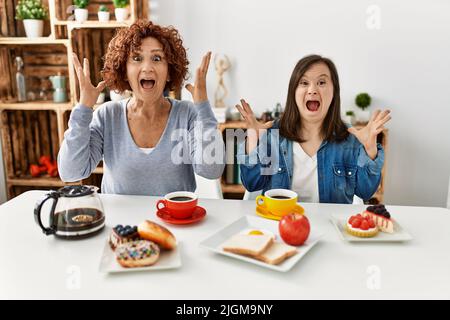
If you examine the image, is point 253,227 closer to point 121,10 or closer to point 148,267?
point 148,267

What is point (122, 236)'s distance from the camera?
107 centimetres

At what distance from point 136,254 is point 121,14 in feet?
6.87

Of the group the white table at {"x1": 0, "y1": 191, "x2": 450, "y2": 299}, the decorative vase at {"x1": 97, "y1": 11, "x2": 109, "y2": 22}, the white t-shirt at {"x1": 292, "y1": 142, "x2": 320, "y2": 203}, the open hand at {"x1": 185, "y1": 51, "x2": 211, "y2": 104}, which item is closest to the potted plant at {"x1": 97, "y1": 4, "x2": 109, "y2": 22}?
the decorative vase at {"x1": 97, "y1": 11, "x2": 109, "y2": 22}

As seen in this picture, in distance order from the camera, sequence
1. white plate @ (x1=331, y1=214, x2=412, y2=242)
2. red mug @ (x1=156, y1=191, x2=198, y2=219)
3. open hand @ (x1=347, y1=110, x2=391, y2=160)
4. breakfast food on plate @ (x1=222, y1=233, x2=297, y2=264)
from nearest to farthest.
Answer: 1. breakfast food on plate @ (x1=222, y1=233, x2=297, y2=264)
2. white plate @ (x1=331, y1=214, x2=412, y2=242)
3. red mug @ (x1=156, y1=191, x2=198, y2=219)
4. open hand @ (x1=347, y1=110, x2=391, y2=160)

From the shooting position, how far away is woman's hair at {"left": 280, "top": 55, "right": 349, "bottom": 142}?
1669 millimetres

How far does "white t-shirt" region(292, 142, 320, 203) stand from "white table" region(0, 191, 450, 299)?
37cm

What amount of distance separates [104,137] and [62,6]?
156 cm

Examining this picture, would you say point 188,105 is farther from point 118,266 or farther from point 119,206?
point 118,266

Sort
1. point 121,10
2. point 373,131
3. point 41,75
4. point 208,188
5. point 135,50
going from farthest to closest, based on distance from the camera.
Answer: point 41,75, point 121,10, point 208,188, point 135,50, point 373,131

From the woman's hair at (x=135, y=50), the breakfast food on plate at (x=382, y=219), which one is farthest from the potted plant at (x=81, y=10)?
the breakfast food on plate at (x=382, y=219)

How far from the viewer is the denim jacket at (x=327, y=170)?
162cm

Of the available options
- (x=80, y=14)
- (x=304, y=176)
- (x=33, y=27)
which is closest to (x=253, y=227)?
(x=304, y=176)

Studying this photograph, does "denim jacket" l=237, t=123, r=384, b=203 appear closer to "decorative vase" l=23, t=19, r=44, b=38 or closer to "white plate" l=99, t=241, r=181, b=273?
"white plate" l=99, t=241, r=181, b=273

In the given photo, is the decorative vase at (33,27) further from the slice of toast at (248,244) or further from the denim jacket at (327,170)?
the slice of toast at (248,244)
